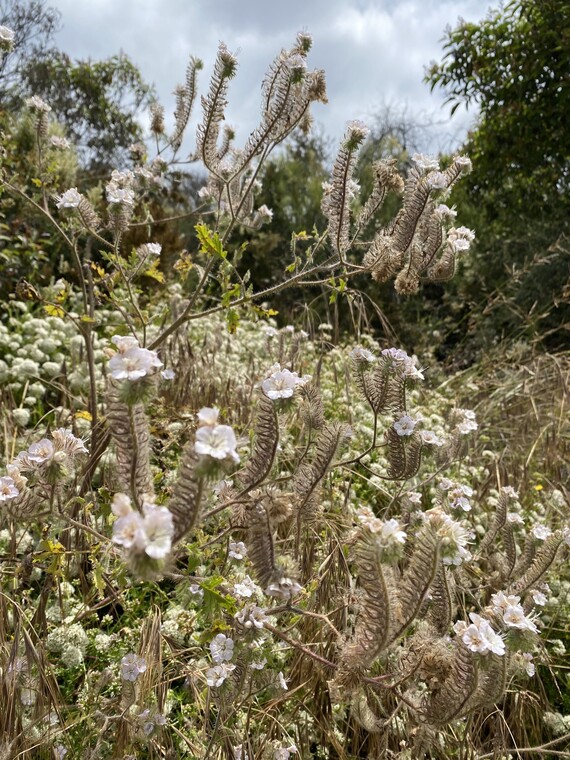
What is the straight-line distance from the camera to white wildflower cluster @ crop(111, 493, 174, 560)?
2.62 feet

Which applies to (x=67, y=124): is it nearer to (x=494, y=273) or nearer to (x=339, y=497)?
(x=494, y=273)

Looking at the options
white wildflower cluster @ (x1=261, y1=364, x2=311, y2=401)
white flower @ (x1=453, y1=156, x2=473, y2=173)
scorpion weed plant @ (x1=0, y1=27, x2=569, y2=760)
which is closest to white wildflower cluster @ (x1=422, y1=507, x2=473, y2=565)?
scorpion weed plant @ (x1=0, y1=27, x2=569, y2=760)

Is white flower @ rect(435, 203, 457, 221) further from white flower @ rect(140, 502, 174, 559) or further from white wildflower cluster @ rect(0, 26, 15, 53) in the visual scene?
white wildflower cluster @ rect(0, 26, 15, 53)

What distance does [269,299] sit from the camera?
867cm

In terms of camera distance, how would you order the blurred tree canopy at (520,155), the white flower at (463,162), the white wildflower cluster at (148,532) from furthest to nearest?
the blurred tree canopy at (520,155)
the white flower at (463,162)
the white wildflower cluster at (148,532)

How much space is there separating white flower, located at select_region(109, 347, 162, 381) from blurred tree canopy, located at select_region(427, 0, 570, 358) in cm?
587

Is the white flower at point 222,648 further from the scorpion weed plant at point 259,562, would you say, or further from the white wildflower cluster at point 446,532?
the white wildflower cluster at point 446,532

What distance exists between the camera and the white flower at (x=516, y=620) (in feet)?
4.12

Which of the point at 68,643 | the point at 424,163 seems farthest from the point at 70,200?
the point at 68,643

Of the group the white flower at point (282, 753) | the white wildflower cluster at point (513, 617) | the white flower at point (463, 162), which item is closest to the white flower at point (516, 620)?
the white wildflower cluster at point (513, 617)

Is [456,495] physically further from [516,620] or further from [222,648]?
[222,648]

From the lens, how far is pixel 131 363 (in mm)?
958

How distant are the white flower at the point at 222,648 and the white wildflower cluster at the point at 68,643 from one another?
522 millimetres

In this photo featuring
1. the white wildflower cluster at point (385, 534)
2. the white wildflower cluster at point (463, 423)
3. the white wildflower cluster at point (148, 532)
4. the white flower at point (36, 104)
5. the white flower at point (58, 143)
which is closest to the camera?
the white wildflower cluster at point (148, 532)
